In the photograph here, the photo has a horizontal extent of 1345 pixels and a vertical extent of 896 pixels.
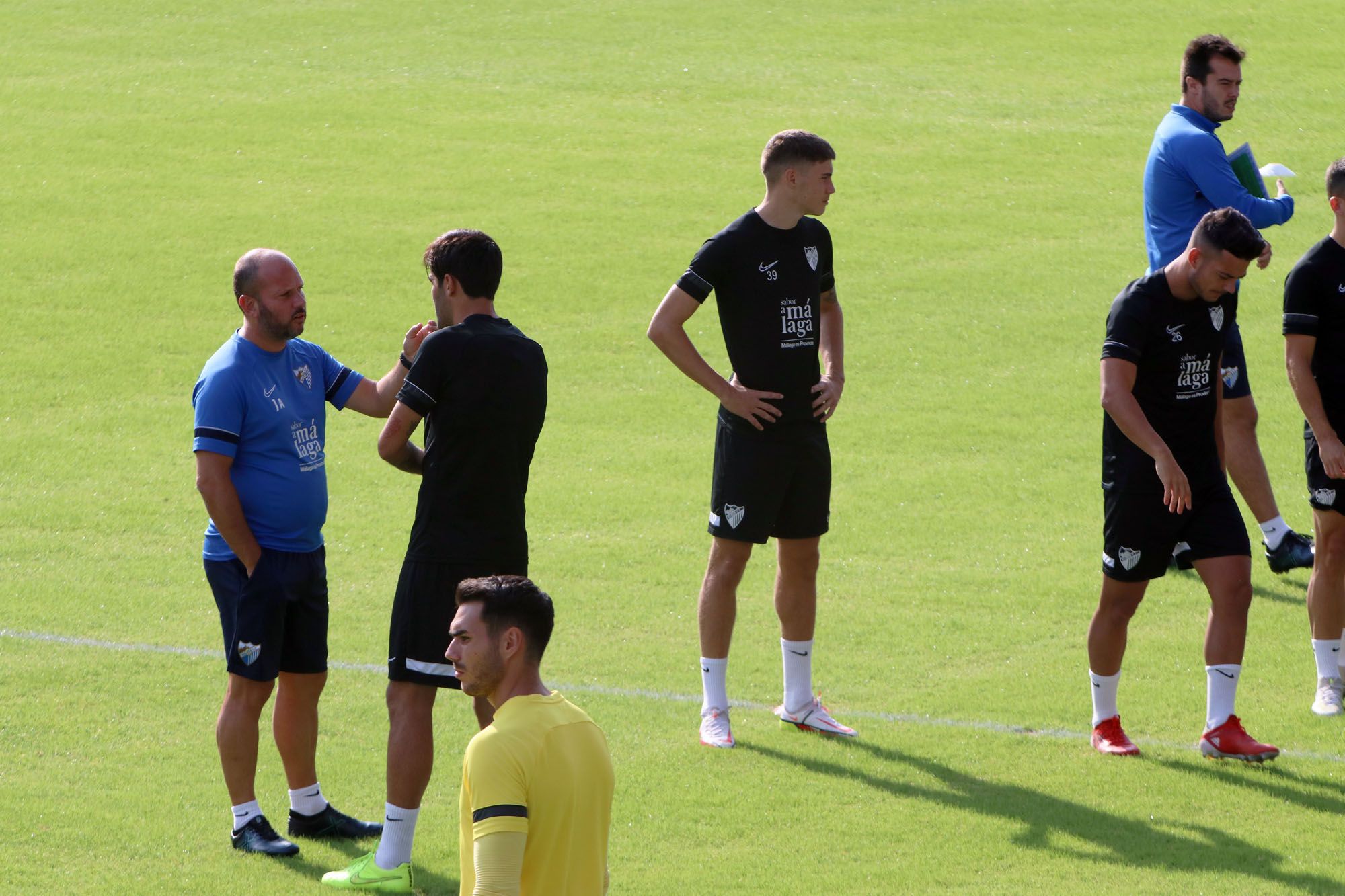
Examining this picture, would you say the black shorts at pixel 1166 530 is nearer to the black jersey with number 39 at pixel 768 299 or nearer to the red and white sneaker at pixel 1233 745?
the red and white sneaker at pixel 1233 745

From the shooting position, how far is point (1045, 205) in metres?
16.9

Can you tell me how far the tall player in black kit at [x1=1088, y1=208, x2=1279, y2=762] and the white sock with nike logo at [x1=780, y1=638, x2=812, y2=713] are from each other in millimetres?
1201

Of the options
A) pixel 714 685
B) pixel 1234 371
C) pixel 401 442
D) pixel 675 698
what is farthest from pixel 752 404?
pixel 1234 371

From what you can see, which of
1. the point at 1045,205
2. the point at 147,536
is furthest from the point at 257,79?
the point at 147,536

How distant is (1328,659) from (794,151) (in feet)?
10.5

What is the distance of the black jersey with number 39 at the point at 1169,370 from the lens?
6.25 meters

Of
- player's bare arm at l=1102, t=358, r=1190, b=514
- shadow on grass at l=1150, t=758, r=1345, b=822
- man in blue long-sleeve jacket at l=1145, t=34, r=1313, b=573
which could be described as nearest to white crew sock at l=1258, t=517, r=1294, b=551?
man in blue long-sleeve jacket at l=1145, t=34, r=1313, b=573

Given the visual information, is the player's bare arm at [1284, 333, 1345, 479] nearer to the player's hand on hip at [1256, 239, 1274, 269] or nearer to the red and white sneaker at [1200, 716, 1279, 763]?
the player's hand on hip at [1256, 239, 1274, 269]

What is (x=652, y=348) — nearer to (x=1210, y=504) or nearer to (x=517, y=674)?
(x=1210, y=504)

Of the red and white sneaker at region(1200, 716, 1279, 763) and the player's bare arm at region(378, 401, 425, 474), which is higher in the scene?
the player's bare arm at region(378, 401, 425, 474)

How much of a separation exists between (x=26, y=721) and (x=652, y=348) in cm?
723

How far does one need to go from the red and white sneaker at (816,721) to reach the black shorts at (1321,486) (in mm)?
2267

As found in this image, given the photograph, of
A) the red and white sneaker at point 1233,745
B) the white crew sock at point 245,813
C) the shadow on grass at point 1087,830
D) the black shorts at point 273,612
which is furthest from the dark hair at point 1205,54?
the white crew sock at point 245,813

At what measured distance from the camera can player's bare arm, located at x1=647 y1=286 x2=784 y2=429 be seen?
21.8 feet
